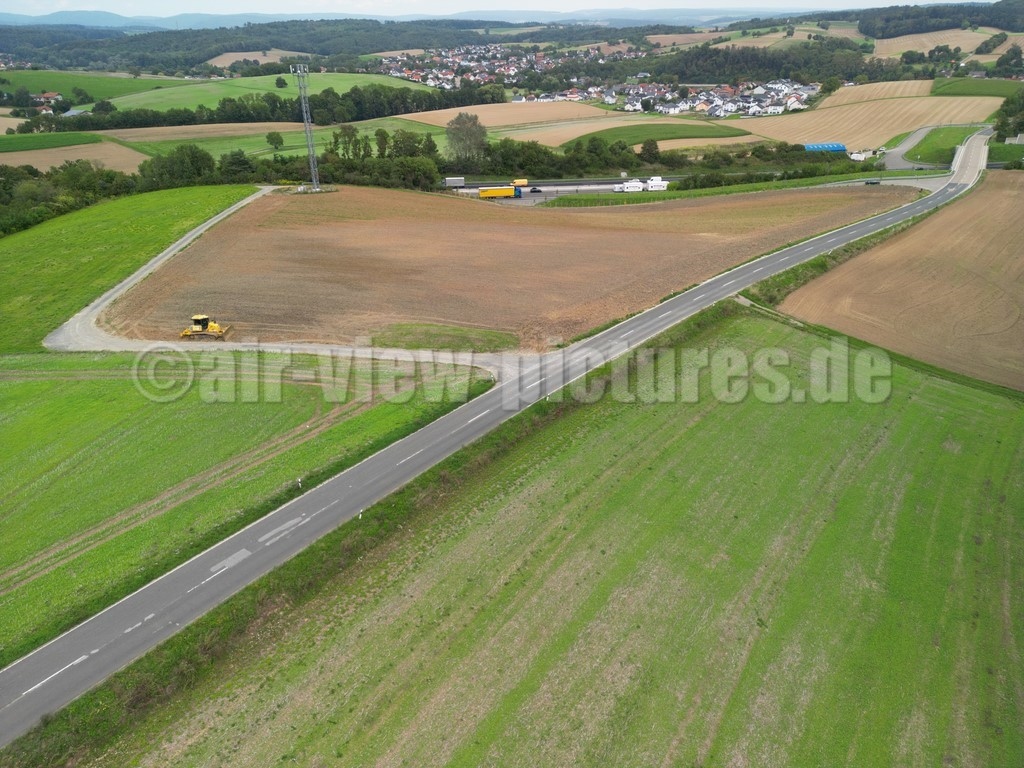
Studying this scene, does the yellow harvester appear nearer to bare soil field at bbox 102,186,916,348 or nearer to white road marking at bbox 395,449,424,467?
bare soil field at bbox 102,186,916,348

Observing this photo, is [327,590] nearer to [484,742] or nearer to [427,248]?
[484,742]

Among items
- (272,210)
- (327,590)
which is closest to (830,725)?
(327,590)

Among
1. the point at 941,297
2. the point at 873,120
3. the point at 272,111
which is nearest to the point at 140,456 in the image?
the point at 941,297

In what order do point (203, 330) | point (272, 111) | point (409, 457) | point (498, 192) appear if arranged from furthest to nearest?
point (272, 111) → point (498, 192) → point (203, 330) → point (409, 457)

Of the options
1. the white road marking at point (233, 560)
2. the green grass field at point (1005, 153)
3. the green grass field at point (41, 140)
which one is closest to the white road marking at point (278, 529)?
the white road marking at point (233, 560)

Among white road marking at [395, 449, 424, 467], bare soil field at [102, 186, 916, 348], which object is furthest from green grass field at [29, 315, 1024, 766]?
bare soil field at [102, 186, 916, 348]

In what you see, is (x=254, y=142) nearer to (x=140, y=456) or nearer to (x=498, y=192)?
(x=498, y=192)
